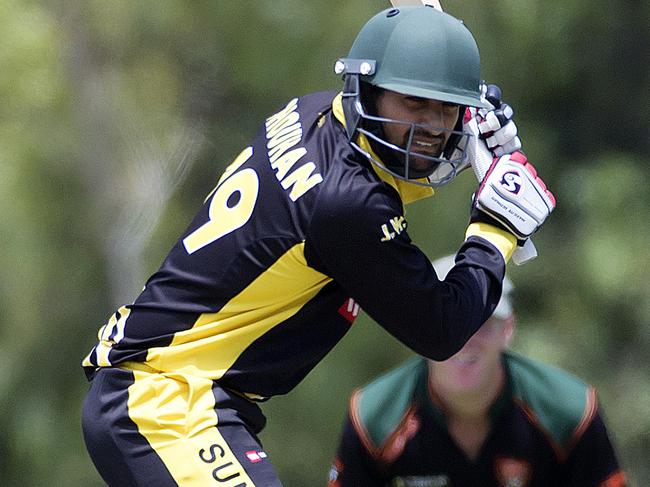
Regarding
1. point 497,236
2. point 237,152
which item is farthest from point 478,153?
point 237,152

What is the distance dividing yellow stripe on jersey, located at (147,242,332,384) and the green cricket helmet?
1.03ft

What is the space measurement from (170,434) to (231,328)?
26cm

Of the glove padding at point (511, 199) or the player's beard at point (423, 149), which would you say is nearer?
the player's beard at point (423, 149)

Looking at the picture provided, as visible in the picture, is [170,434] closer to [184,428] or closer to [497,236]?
[184,428]

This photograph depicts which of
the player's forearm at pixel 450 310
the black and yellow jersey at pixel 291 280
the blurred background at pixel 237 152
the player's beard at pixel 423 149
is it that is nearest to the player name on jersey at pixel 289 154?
the black and yellow jersey at pixel 291 280

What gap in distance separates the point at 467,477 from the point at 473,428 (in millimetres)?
130

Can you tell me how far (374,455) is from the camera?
3.94 meters

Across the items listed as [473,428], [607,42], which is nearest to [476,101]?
[473,428]

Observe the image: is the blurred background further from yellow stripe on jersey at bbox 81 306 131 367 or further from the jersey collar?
yellow stripe on jersey at bbox 81 306 131 367

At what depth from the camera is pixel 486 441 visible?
13.0 feet

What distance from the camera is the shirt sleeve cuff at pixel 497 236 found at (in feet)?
11.3

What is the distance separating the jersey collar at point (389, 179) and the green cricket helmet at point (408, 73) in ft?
0.04

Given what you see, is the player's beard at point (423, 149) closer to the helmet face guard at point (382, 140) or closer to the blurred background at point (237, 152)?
the helmet face guard at point (382, 140)

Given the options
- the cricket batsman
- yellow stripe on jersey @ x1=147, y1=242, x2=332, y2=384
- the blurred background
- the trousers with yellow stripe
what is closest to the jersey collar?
the cricket batsman
